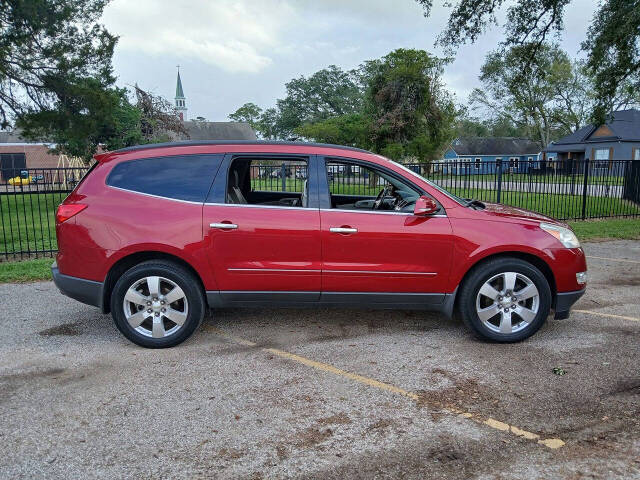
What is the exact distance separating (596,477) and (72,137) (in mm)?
20678

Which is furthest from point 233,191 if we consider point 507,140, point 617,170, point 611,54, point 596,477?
point 507,140

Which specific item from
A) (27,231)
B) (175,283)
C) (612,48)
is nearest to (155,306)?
(175,283)

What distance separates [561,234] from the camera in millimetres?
4824

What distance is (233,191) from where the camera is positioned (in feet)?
16.3

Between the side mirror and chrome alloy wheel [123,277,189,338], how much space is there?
2.26 meters

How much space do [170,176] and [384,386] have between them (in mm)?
2695

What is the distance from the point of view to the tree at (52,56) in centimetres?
1766

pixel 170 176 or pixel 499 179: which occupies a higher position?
pixel 170 176

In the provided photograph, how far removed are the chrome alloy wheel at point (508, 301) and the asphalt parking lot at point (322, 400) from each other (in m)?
0.23

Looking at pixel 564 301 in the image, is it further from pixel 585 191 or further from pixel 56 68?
pixel 56 68

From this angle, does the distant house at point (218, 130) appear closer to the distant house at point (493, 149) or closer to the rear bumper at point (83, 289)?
the distant house at point (493, 149)

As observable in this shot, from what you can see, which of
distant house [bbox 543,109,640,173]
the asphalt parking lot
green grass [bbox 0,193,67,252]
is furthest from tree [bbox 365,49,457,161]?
distant house [bbox 543,109,640,173]

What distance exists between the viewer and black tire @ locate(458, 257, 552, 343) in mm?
4664

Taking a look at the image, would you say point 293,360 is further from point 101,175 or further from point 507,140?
point 507,140
